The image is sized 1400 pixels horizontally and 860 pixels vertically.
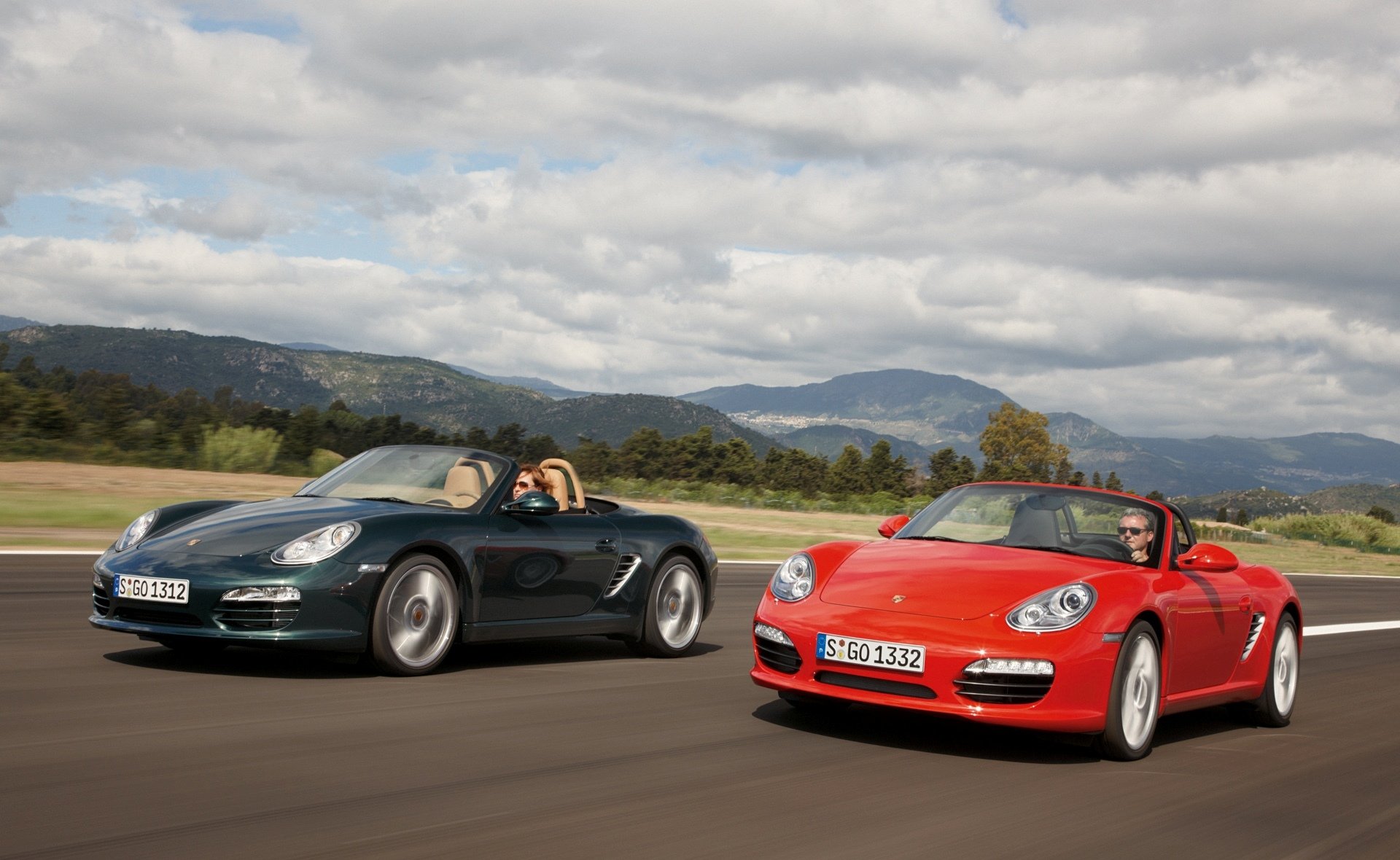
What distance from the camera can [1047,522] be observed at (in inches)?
279

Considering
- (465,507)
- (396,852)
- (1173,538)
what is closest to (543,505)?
(465,507)

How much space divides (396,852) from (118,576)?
3.60 metres

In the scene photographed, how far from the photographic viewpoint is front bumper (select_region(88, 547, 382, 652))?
6.49 meters

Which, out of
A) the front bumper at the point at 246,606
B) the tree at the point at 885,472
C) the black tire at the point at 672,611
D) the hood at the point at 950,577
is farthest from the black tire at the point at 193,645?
the tree at the point at 885,472

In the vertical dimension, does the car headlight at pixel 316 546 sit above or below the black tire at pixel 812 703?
above

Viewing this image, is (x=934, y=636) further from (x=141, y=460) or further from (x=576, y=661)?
(x=141, y=460)

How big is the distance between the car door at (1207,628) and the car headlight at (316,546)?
13.7ft

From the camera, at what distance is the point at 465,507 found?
25.3ft

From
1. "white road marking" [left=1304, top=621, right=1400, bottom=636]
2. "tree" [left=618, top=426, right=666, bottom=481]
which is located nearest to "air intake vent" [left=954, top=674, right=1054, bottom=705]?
"white road marking" [left=1304, top=621, right=1400, bottom=636]

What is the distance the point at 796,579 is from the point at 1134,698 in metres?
1.68

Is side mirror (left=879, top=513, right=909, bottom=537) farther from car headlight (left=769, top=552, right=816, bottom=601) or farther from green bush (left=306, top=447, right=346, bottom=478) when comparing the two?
green bush (left=306, top=447, right=346, bottom=478)

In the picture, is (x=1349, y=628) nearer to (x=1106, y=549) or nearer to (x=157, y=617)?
(x=1106, y=549)

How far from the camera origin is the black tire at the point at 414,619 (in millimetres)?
6938

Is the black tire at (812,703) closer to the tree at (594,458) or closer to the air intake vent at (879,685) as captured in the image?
the air intake vent at (879,685)
